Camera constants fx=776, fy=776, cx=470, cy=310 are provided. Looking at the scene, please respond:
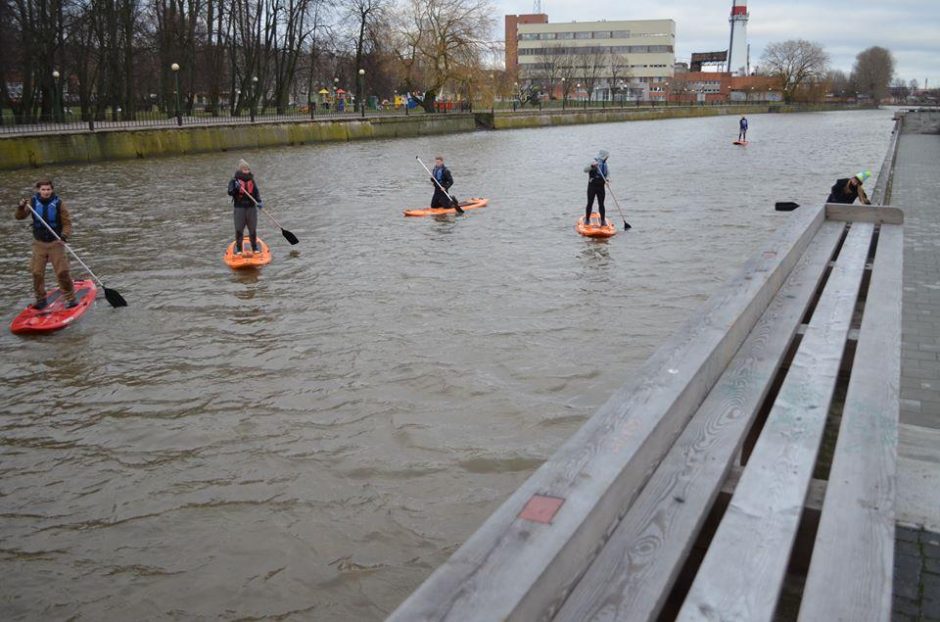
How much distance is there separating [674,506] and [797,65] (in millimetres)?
141349

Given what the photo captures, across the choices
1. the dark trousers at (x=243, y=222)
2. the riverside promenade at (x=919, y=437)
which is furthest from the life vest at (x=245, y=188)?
the riverside promenade at (x=919, y=437)

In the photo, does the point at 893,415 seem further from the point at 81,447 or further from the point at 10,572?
the point at 81,447

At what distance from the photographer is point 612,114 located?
7694 cm

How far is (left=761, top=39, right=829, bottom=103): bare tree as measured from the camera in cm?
12575

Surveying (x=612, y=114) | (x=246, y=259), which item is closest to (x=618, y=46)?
(x=612, y=114)

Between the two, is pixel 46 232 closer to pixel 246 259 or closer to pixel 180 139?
pixel 246 259

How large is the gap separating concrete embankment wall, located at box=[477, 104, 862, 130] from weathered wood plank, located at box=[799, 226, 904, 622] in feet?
184

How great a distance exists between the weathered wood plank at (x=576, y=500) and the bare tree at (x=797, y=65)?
13580 centimetres

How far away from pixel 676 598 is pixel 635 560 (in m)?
0.41

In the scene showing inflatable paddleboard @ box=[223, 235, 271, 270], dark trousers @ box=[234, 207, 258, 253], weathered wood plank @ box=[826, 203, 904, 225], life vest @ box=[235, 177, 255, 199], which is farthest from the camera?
dark trousers @ box=[234, 207, 258, 253]

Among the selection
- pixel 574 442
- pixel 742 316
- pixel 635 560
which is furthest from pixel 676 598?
pixel 742 316

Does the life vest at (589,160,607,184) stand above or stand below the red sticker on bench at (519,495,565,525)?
above

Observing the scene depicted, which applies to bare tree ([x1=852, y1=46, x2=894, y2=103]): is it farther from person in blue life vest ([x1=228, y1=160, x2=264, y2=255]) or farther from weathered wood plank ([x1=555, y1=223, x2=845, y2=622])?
weathered wood plank ([x1=555, y1=223, x2=845, y2=622])

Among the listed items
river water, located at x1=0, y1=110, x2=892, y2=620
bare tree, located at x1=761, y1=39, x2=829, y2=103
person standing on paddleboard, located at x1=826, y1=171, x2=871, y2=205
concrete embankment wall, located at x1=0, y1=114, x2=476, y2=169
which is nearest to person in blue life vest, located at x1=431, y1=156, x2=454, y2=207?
river water, located at x1=0, y1=110, x2=892, y2=620
